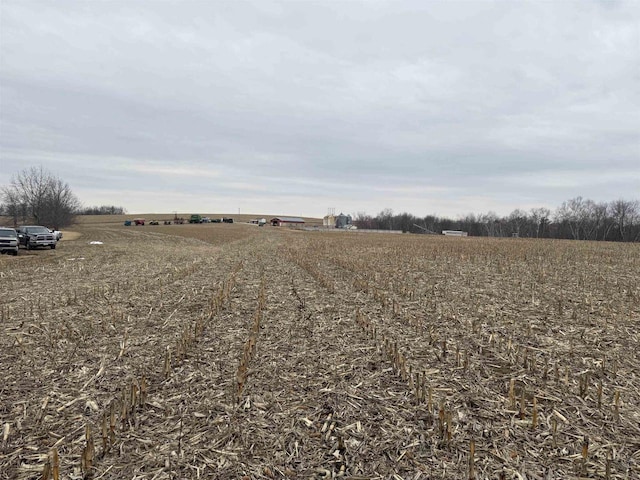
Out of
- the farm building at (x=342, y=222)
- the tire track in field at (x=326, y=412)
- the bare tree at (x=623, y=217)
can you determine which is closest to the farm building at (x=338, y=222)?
the farm building at (x=342, y=222)

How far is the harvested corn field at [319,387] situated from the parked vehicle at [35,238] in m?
24.4

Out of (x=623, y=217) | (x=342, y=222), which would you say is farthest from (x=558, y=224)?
→ (x=342, y=222)

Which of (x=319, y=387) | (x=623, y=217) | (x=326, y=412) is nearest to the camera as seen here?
(x=326, y=412)

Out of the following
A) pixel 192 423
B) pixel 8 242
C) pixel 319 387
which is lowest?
pixel 192 423

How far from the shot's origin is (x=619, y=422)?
450 cm

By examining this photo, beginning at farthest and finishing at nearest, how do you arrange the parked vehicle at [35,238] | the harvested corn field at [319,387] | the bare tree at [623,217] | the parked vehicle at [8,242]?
the bare tree at [623,217] < the parked vehicle at [35,238] < the parked vehicle at [8,242] < the harvested corn field at [319,387]

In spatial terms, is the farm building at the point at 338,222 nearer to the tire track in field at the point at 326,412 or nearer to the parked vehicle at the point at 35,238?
the parked vehicle at the point at 35,238

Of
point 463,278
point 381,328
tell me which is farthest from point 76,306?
point 463,278

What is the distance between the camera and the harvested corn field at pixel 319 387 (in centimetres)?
384

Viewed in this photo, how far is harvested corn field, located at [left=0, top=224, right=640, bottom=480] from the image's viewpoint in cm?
384

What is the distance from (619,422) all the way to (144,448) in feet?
19.2

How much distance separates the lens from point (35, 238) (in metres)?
30.7

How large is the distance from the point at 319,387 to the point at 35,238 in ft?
116

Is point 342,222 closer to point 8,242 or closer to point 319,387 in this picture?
point 8,242
